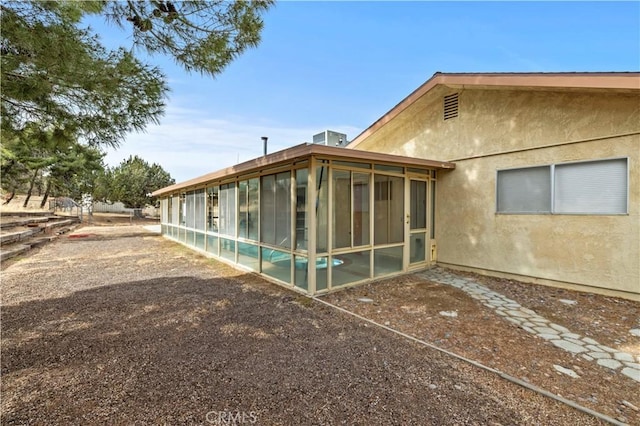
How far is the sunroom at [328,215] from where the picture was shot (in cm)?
557

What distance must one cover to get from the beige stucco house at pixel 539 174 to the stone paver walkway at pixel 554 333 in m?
1.47

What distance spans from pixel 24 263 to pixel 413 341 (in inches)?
419

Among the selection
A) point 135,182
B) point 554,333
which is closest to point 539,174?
point 554,333

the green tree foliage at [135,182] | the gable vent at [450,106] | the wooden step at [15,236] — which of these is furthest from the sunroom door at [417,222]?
the green tree foliage at [135,182]

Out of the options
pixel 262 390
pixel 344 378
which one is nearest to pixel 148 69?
pixel 262 390

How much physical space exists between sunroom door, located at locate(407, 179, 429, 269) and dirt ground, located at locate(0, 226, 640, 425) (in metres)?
1.56

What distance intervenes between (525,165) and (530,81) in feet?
5.52

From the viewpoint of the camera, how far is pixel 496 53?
865cm

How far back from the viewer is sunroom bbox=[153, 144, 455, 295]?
5.57 metres

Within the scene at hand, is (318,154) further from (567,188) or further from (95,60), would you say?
(567,188)

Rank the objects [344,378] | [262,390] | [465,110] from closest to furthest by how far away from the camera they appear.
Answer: [262,390], [344,378], [465,110]

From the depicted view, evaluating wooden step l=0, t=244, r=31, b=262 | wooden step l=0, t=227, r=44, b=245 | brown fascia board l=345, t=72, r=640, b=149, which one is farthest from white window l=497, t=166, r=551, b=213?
wooden step l=0, t=227, r=44, b=245

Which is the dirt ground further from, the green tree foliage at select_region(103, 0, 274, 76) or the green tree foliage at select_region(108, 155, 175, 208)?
the green tree foliage at select_region(108, 155, 175, 208)

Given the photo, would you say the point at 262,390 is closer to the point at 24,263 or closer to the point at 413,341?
the point at 413,341
